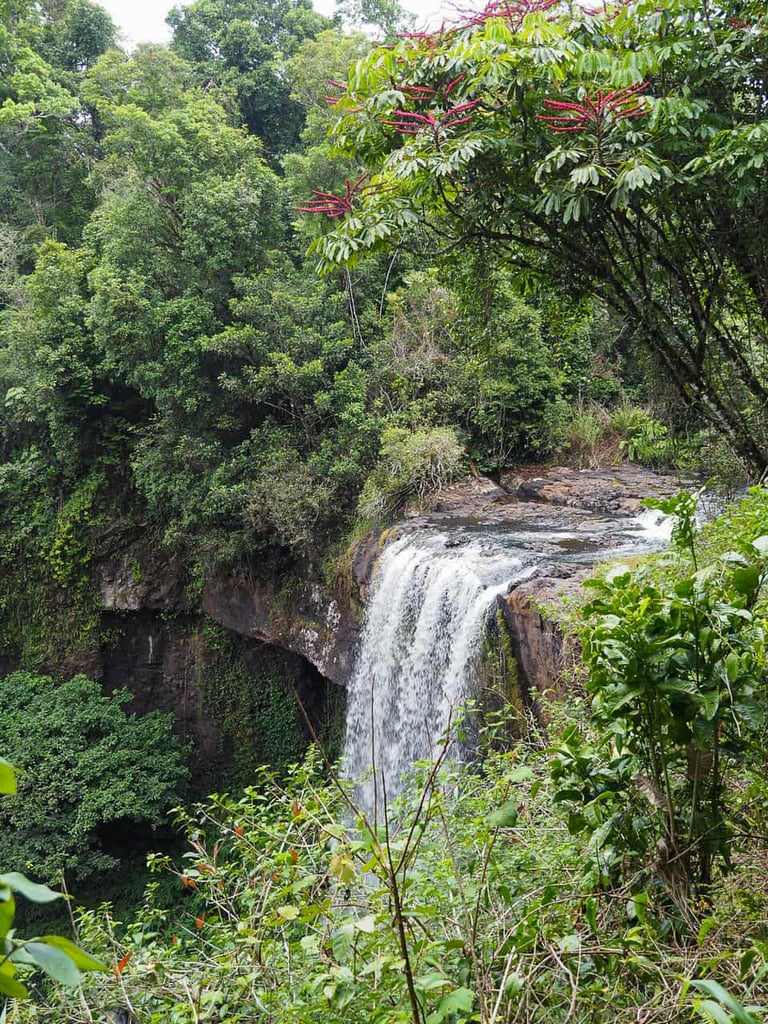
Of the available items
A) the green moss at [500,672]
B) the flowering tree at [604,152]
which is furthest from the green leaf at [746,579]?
the green moss at [500,672]

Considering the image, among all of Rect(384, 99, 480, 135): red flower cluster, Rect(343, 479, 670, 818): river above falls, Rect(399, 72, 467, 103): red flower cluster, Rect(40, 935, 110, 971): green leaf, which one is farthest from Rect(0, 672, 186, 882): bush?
Rect(40, 935, 110, 971): green leaf

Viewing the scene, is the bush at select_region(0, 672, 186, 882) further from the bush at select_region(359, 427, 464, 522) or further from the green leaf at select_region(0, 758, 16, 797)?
the green leaf at select_region(0, 758, 16, 797)

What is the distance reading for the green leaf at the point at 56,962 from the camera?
1.68 ft

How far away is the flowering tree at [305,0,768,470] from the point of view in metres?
2.74

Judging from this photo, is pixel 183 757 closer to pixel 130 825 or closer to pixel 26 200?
pixel 130 825

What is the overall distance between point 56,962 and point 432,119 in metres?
3.11

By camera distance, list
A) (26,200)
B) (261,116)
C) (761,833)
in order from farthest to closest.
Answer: (261,116) → (26,200) → (761,833)

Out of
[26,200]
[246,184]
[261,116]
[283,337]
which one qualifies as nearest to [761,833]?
[283,337]

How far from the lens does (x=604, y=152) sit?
2.81 metres

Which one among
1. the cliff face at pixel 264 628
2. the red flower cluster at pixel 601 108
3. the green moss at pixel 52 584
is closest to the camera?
the red flower cluster at pixel 601 108

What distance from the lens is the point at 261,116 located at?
1523 cm

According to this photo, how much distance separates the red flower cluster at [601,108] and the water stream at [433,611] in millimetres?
3183

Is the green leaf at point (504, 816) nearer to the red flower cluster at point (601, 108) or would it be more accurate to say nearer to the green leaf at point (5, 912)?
the green leaf at point (5, 912)

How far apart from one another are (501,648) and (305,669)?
19.0 feet
